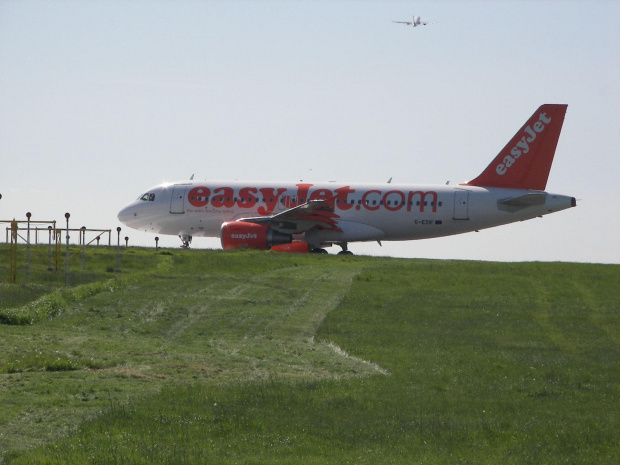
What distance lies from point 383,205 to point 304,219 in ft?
13.8

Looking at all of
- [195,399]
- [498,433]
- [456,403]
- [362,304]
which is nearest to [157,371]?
[195,399]

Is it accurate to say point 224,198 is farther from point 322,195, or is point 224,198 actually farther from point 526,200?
point 526,200

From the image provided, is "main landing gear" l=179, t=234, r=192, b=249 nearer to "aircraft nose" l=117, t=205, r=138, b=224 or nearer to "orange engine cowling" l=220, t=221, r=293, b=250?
"aircraft nose" l=117, t=205, r=138, b=224

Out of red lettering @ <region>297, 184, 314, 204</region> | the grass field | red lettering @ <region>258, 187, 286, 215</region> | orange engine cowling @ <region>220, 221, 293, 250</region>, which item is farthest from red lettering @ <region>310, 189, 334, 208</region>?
the grass field

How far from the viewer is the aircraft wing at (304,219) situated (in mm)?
47188

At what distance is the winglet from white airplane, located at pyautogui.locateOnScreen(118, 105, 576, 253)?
0.05 metres

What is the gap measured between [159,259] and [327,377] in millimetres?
23049

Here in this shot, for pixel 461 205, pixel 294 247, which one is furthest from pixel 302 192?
pixel 461 205

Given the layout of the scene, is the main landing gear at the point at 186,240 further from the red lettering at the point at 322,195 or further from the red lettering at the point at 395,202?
the red lettering at the point at 395,202

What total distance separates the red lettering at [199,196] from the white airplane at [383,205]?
0.05 metres

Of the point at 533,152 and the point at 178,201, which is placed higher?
the point at 533,152

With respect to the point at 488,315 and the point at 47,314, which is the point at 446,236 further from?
the point at 47,314

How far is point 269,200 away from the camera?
4956 cm

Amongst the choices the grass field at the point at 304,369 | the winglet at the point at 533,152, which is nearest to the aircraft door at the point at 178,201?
the winglet at the point at 533,152
